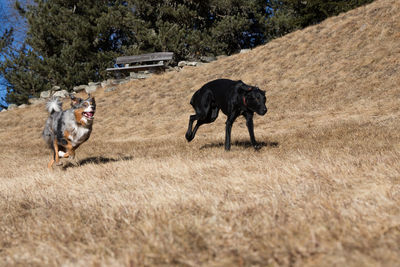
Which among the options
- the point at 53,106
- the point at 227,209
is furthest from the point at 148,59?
the point at 227,209

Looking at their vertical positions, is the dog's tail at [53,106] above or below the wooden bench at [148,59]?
below

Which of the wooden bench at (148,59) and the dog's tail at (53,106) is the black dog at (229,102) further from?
the wooden bench at (148,59)

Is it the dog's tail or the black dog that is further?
the dog's tail

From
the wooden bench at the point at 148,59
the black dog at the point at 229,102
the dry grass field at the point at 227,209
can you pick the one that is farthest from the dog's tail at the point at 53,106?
the wooden bench at the point at 148,59

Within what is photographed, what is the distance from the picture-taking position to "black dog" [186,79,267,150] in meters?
6.56

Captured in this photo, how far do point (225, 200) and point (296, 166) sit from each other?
1700mm

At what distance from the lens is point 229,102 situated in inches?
277

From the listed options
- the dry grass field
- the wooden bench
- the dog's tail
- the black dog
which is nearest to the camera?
the dry grass field

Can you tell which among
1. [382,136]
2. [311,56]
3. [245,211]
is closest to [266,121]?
[382,136]

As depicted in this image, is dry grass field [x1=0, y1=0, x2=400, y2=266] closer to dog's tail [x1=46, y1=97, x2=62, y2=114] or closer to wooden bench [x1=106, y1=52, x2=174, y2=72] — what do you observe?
dog's tail [x1=46, y1=97, x2=62, y2=114]

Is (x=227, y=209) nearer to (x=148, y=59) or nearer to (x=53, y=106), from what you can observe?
(x=53, y=106)

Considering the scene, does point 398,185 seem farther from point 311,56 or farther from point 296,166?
point 311,56

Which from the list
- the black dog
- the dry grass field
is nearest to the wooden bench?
the dry grass field

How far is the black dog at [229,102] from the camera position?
656 cm
